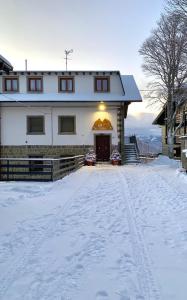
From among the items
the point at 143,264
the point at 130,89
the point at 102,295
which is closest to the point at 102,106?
the point at 130,89

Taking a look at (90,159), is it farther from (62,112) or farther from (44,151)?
(62,112)

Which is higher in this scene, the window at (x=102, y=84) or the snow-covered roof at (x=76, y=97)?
the window at (x=102, y=84)

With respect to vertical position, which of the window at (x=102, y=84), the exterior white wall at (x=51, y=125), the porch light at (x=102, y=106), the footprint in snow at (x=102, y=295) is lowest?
the footprint in snow at (x=102, y=295)

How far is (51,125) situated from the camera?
28.9 m

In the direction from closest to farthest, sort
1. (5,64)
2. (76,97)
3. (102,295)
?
(102,295) < (5,64) < (76,97)

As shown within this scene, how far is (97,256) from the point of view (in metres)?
5.13

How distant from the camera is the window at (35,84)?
29641 millimetres

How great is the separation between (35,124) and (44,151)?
7.79 ft

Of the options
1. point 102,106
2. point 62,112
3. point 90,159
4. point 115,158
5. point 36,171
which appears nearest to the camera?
point 36,171

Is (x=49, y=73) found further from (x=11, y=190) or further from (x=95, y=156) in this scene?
(x=11, y=190)

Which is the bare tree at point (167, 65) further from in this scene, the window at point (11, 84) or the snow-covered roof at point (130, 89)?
the window at point (11, 84)

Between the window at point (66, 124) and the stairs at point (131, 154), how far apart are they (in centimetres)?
517

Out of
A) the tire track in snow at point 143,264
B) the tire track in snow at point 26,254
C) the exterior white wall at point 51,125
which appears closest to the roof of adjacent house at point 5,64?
the tire track in snow at point 26,254

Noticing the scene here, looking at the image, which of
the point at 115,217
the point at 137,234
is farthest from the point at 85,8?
the point at 137,234
